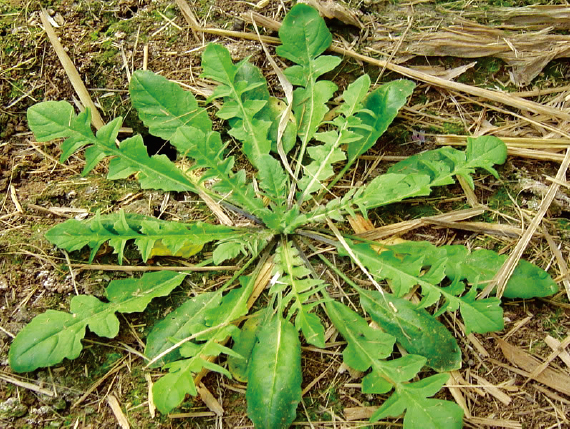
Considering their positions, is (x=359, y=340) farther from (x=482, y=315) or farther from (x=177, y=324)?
(x=177, y=324)

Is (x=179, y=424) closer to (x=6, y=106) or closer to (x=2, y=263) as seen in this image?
(x=2, y=263)

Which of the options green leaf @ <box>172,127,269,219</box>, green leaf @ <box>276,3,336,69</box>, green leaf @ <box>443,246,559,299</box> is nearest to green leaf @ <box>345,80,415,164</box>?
green leaf @ <box>276,3,336,69</box>

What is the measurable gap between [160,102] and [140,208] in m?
0.49

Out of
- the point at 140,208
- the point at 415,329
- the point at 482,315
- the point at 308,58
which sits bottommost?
the point at 415,329

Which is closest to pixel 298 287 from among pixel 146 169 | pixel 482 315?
pixel 482 315

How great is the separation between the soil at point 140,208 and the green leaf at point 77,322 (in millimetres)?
99

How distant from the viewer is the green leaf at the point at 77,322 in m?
2.04

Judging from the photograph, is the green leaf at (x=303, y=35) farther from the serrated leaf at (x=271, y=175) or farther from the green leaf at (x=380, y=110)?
the serrated leaf at (x=271, y=175)

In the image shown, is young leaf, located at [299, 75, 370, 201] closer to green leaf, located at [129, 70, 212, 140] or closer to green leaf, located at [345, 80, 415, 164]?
green leaf, located at [345, 80, 415, 164]

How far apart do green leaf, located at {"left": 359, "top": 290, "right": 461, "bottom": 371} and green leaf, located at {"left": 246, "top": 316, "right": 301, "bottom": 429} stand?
1.19 feet

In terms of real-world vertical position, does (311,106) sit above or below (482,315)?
above

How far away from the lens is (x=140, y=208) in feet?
7.88

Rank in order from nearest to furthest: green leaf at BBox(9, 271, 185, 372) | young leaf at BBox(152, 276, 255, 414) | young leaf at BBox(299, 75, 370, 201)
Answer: young leaf at BBox(152, 276, 255, 414), green leaf at BBox(9, 271, 185, 372), young leaf at BBox(299, 75, 370, 201)

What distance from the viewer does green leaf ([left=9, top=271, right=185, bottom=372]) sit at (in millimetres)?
2039
